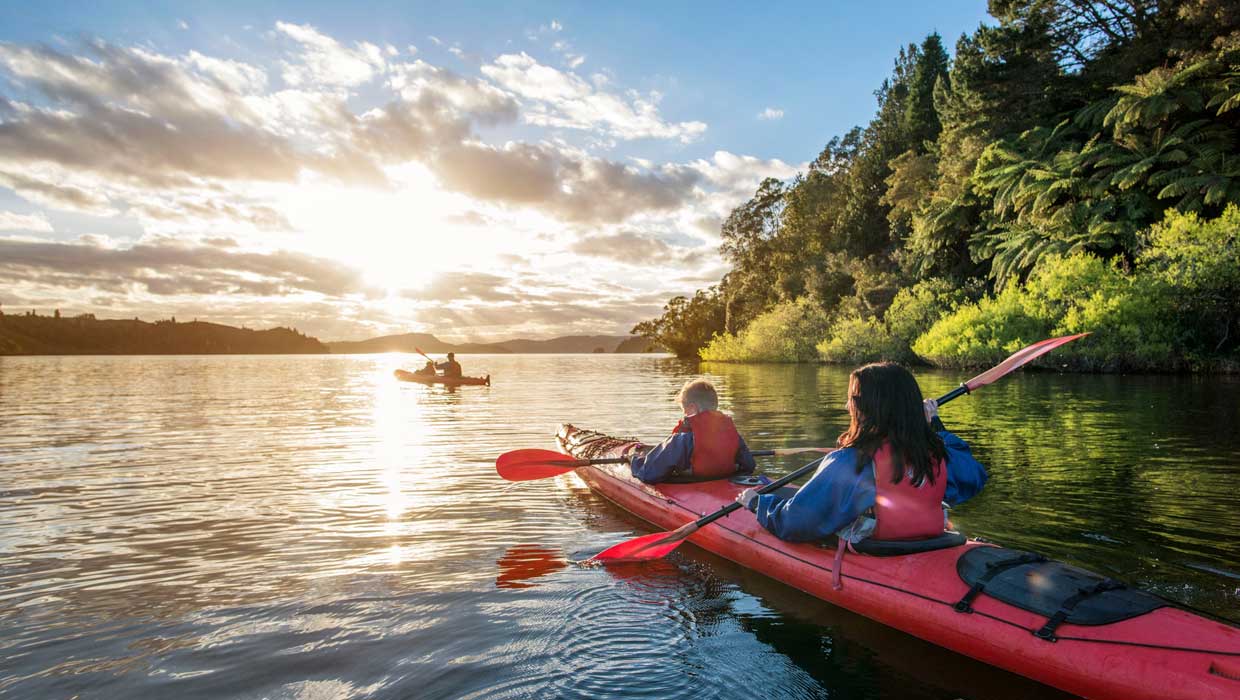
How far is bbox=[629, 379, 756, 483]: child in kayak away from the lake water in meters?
0.72

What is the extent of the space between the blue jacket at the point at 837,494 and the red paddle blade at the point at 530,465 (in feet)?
11.4

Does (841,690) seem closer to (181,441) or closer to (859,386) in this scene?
(859,386)

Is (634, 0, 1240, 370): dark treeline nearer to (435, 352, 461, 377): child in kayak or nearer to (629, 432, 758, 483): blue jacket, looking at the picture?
(435, 352, 461, 377): child in kayak

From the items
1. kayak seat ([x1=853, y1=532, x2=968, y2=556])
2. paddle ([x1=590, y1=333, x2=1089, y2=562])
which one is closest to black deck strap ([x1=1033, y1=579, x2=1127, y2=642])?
kayak seat ([x1=853, y1=532, x2=968, y2=556])

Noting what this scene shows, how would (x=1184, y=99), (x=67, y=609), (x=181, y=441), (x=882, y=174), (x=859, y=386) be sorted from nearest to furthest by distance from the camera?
(x=859, y=386)
(x=67, y=609)
(x=181, y=441)
(x=1184, y=99)
(x=882, y=174)

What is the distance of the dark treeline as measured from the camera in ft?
74.6

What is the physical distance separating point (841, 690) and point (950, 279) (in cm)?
3557

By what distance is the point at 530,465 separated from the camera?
8.12 metres

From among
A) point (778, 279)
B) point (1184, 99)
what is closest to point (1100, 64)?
point (1184, 99)

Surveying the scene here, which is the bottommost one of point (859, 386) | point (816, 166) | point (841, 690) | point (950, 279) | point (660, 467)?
point (841, 690)

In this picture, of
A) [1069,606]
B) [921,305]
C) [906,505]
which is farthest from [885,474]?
[921,305]

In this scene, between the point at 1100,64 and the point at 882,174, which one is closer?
the point at 1100,64

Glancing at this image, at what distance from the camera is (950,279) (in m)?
35.4

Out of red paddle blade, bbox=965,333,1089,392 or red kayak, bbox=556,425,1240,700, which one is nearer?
red kayak, bbox=556,425,1240,700
